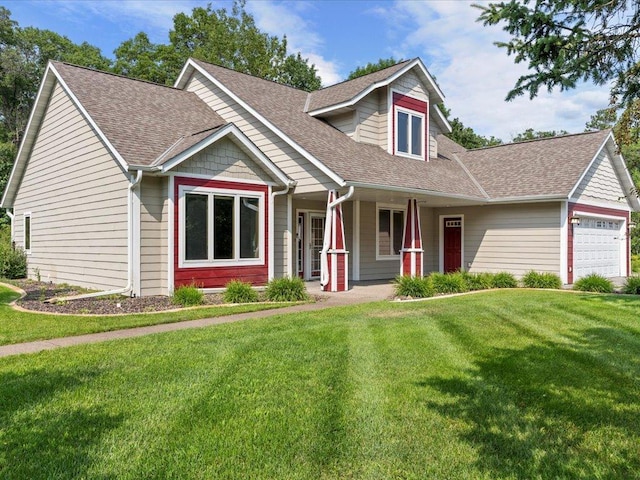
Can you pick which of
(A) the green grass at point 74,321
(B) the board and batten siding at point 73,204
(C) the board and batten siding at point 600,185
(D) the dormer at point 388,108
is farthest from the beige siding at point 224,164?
(C) the board and batten siding at point 600,185

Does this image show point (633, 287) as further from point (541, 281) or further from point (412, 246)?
point (412, 246)

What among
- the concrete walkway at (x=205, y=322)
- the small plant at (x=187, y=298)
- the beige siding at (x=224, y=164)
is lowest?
the concrete walkway at (x=205, y=322)

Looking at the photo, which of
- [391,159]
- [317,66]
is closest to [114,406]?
[391,159]

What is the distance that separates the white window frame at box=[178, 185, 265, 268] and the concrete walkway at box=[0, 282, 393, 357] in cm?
198

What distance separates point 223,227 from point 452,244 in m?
10.4

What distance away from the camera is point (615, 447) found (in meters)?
3.58

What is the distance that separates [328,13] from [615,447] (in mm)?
19878

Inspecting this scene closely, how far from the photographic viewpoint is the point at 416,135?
55.6 ft

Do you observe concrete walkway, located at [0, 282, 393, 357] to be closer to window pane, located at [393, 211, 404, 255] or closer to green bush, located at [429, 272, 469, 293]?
green bush, located at [429, 272, 469, 293]

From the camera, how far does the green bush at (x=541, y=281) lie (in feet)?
48.6

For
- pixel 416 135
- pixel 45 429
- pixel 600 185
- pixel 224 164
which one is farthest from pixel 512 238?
pixel 45 429

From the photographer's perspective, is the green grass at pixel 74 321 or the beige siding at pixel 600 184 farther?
the beige siding at pixel 600 184

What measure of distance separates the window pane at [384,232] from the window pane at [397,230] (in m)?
0.28

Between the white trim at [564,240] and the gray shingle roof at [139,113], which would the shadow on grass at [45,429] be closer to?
the gray shingle roof at [139,113]
